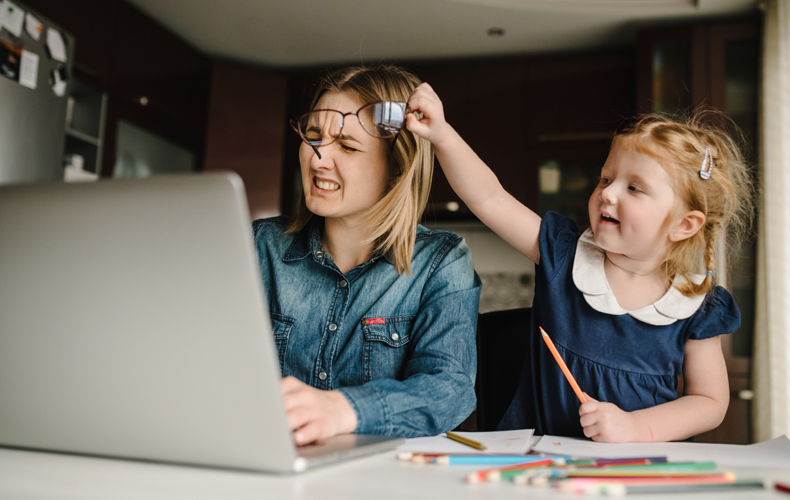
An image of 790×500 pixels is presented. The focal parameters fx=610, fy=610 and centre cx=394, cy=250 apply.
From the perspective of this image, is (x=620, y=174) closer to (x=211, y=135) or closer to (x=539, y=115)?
(x=539, y=115)

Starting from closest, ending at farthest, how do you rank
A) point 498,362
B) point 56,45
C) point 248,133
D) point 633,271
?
point 633,271
point 498,362
point 56,45
point 248,133

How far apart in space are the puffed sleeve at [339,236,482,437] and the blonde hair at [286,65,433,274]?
0.24 ft

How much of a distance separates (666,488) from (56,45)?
93.3 inches

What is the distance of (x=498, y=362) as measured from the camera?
1.11 metres

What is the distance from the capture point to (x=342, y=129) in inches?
38.5

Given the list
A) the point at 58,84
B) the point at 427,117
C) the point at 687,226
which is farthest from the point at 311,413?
the point at 58,84

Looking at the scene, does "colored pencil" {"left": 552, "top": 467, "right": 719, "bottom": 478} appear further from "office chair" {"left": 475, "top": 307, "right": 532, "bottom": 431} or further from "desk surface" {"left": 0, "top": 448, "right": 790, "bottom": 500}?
"office chair" {"left": 475, "top": 307, "right": 532, "bottom": 431}

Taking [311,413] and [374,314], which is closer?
[311,413]

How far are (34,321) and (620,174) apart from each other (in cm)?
79

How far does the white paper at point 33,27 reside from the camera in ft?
6.55

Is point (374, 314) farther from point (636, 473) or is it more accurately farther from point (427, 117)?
point (636, 473)

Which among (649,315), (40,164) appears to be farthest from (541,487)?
(40,164)

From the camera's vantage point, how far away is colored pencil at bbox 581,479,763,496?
41cm

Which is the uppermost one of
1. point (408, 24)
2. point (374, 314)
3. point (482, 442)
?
point (408, 24)
